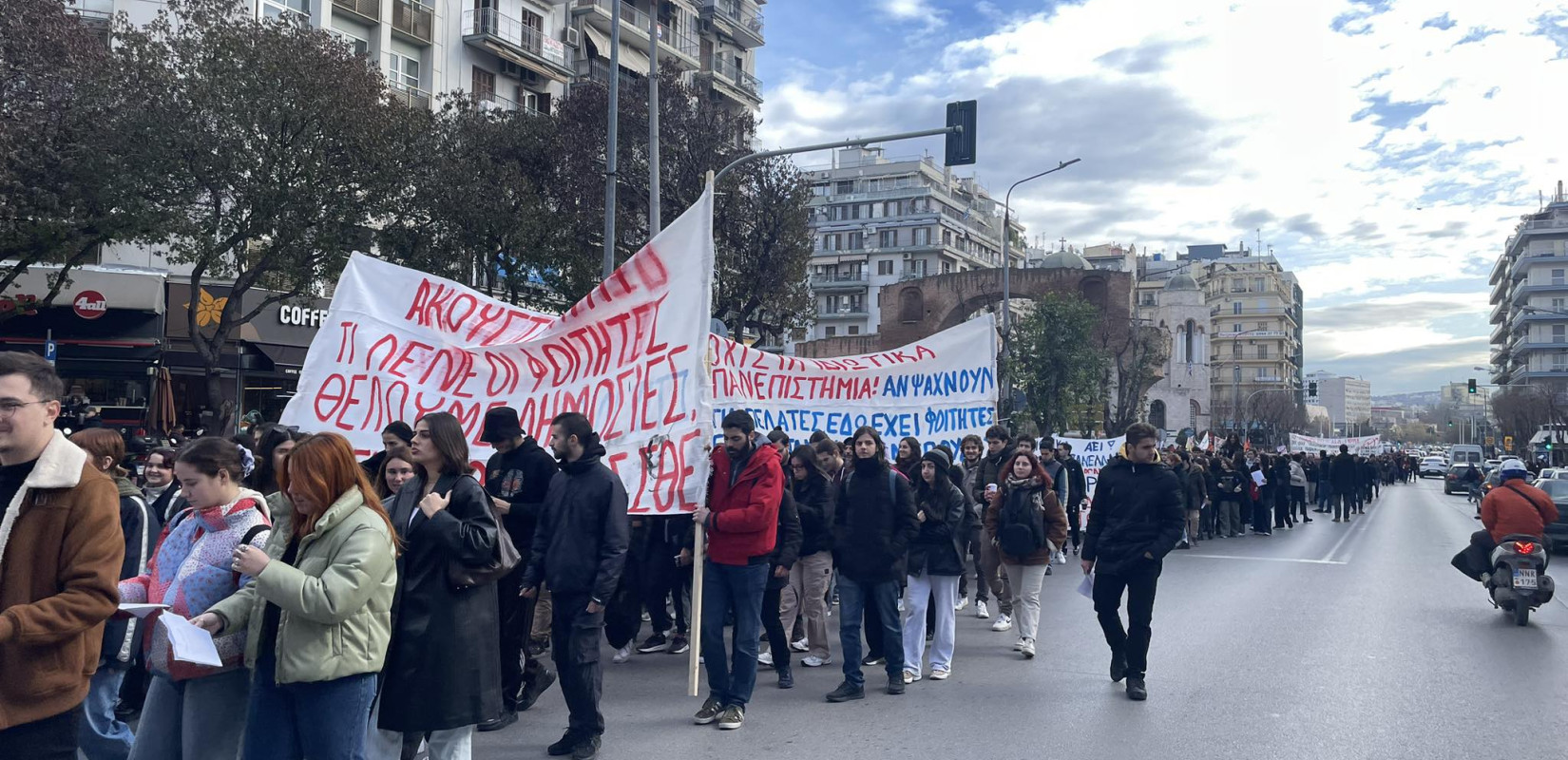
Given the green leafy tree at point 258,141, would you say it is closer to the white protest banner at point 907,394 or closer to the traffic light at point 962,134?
the traffic light at point 962,134

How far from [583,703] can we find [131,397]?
961 inches

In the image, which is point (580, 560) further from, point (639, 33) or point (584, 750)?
point (639, 33)

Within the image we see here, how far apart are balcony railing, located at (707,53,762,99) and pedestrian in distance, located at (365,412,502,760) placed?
44990 millimetres

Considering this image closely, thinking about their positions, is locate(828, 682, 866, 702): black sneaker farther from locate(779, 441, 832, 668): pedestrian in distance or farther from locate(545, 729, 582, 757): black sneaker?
locate(545, 729, 582, 757): black sneaker

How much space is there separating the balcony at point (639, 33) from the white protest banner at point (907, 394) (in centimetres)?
2937

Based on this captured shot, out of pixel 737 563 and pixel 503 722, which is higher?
pixel 737 563

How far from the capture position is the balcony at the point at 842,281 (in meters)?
89.6

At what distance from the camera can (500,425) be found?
6.14 metres

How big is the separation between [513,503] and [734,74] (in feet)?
150

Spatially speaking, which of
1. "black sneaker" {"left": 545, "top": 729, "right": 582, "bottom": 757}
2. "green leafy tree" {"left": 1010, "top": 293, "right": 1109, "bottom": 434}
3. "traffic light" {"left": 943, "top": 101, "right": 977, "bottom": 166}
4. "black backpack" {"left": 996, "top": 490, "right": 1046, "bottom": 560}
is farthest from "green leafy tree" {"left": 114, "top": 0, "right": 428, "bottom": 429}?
"green leafy tree" {"left": 1010, "top": 293, "right": 1109, "bottom": 434}

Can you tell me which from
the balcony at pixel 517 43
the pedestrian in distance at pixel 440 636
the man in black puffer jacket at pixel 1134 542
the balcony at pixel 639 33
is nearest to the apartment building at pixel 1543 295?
the balcony at pixel 639 33

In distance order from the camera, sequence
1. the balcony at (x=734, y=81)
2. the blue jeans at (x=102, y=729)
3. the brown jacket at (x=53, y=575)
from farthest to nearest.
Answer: the balcony at (x=734, y=81)
the blue jeans at (x=102, y=729)
the brown jacket at (x=53, y=575)

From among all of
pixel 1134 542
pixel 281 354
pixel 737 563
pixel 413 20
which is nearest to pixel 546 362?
pixel 737 563

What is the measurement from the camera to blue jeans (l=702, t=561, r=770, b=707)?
638cm
